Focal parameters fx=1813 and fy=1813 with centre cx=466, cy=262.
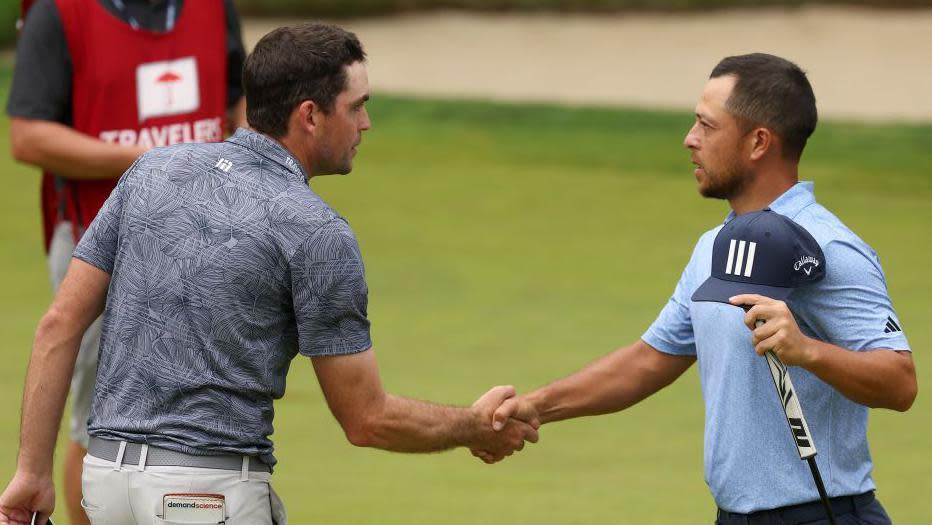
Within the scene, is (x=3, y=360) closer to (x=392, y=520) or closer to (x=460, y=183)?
(x=392, y=520)

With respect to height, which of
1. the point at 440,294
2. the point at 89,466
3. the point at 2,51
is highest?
the point at 89,466

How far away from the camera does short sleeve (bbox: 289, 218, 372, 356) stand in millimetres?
3982

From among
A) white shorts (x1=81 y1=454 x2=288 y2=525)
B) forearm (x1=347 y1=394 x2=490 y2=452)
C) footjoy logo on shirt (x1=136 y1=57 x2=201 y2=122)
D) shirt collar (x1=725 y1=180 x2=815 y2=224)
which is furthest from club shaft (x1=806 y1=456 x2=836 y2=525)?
footjoy logo on shirt (x1=136 y1=57 x2=201 y2=122)

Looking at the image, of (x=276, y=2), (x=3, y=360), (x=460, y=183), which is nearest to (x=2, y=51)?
(x=276, y=2)

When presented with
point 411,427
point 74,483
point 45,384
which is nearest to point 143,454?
point 45,384

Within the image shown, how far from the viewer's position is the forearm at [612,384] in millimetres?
4809

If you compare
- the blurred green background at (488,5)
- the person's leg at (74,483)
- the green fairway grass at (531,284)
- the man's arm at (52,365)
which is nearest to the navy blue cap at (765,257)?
the green fairway grass at (531,284)

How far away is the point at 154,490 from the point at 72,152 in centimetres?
209

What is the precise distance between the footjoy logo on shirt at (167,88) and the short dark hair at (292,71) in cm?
186

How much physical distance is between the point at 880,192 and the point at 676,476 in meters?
7.81

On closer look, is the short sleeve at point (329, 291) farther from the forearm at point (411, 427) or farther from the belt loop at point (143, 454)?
the belt loop at point (143, 454)

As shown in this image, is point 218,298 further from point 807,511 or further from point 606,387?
point 807,511

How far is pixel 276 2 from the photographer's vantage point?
2353 cm

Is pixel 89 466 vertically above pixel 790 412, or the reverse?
pixel 790 412
